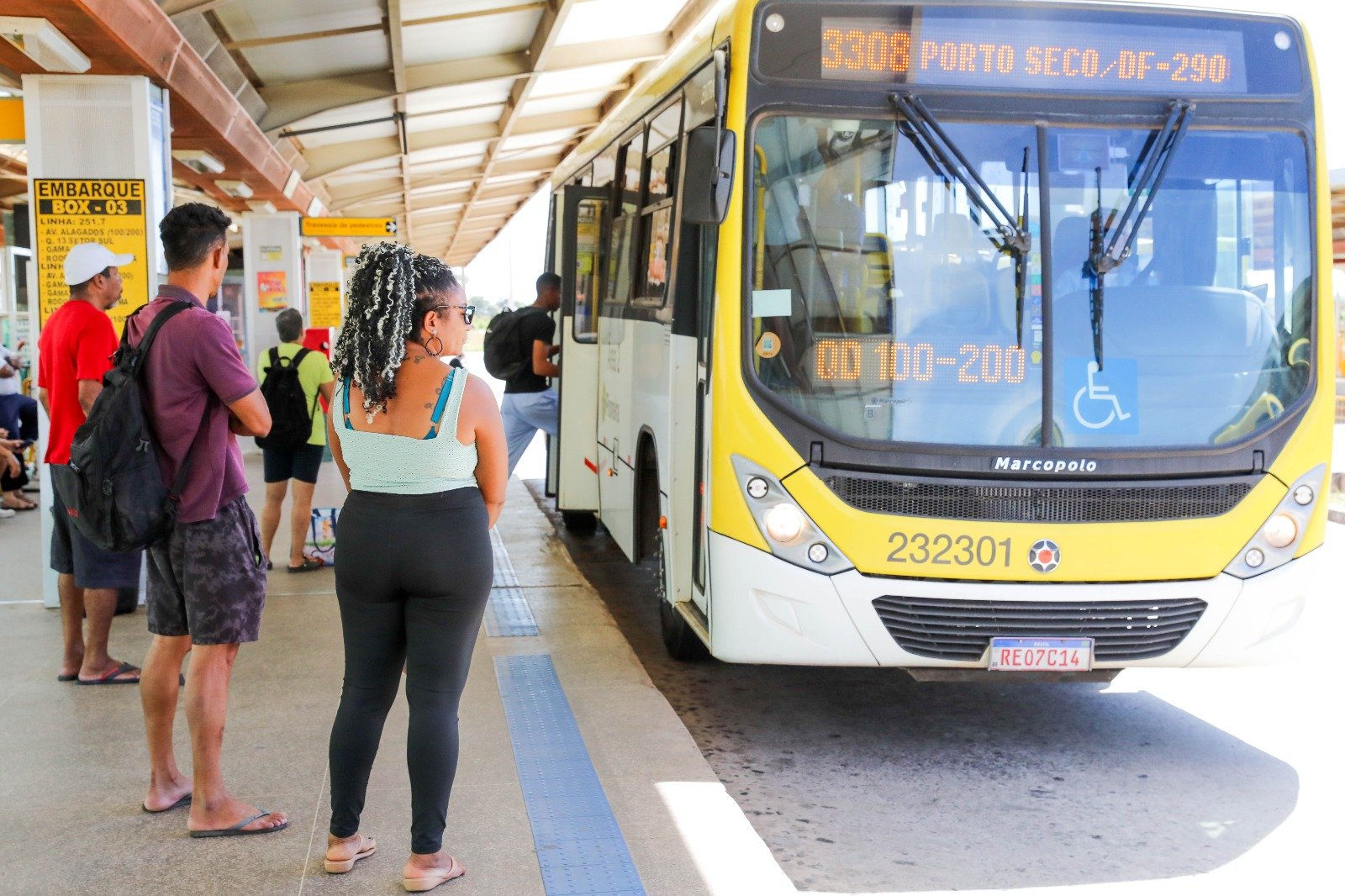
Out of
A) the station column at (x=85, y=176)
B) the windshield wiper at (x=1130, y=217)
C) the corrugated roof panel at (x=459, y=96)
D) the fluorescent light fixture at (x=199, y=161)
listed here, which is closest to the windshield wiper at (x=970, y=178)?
the windshield wiper at (x=1130, y=217)

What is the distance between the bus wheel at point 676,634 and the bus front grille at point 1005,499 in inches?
63.4

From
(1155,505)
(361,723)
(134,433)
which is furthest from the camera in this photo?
(1155,505)

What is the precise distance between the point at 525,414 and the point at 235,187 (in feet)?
18.7

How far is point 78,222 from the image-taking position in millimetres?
7387

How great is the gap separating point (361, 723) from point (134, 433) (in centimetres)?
109

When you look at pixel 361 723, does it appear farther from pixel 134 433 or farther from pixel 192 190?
pixel 192 190

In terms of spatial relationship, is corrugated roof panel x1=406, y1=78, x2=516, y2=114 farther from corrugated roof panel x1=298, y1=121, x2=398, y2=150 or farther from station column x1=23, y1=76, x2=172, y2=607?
station column x1=23, y1=76, x2=172, y2=607

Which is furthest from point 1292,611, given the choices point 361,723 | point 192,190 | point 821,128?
point 192,190

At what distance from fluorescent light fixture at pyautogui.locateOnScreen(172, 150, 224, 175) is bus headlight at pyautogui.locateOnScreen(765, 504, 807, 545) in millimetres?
7914

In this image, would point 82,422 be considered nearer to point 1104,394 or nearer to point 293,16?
point 1104,394

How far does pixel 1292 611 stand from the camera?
5242 millimetres

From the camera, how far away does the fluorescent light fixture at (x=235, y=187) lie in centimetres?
1372

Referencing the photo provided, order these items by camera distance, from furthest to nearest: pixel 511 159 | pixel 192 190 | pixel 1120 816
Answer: pixel 511 159 → pixel 192 190 → pixel 1120 816

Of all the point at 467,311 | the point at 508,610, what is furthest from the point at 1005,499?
the point at 508,610
